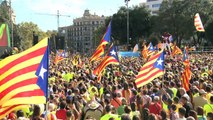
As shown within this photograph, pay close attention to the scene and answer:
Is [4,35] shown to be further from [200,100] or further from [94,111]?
[200,100]

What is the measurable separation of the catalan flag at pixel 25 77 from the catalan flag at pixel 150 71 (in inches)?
201

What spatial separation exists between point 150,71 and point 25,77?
604 cm

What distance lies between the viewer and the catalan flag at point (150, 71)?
37.4ft

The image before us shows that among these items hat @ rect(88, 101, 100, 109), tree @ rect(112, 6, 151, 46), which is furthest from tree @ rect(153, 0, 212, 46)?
hat @ rect(88, 101, 100, 109)

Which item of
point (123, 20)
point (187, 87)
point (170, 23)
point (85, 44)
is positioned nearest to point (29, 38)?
point (123, 20)

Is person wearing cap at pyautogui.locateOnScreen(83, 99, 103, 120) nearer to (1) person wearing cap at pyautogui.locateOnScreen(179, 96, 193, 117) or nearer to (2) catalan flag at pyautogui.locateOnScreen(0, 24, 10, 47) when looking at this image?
(1) person wearing cap at pyautogui.locateOnScreen(179, 96, 193, 117)

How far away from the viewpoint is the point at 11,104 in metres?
6.23

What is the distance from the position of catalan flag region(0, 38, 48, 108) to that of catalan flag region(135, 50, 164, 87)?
5103mm

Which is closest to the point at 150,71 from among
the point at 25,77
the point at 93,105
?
the point at 93,105

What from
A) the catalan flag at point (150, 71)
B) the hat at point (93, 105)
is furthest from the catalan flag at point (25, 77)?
the catalan flag at point (150, 71)

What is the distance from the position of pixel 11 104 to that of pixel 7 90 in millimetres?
248

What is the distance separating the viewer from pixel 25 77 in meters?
6.46

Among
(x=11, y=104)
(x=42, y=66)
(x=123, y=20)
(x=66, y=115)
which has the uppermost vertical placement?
(x=123, y=20)

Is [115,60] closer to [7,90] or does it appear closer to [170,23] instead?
[7,90]
